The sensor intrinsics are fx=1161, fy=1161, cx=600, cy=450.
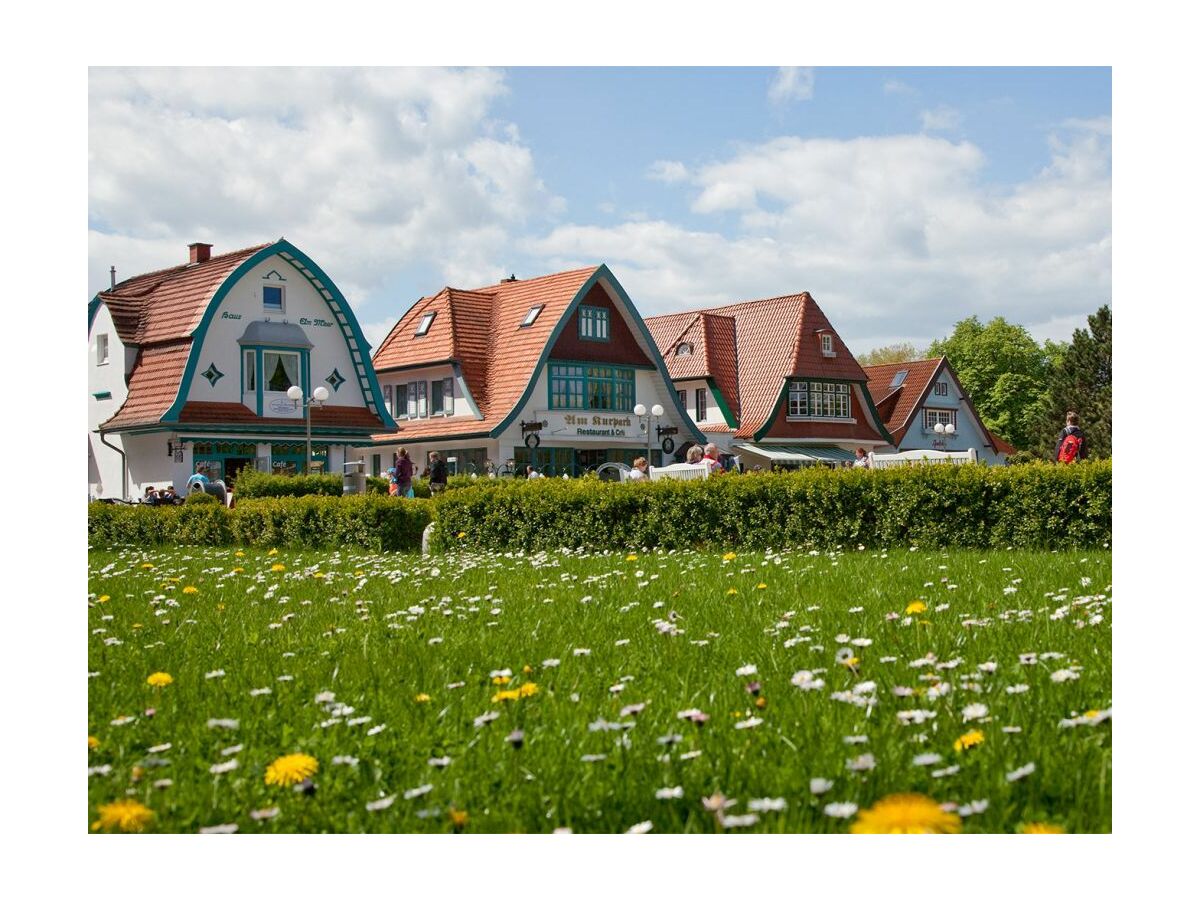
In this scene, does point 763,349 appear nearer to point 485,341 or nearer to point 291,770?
point 485,341

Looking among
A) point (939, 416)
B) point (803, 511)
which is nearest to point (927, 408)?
point (939, 416)

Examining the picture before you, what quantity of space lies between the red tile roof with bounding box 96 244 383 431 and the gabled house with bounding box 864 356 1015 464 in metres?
33.5

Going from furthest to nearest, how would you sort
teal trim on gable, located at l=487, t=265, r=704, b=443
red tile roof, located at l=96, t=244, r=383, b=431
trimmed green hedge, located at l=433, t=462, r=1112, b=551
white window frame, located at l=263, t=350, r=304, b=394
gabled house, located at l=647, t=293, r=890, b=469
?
gabled house, located at l=647, t=293, r=890, b=469
teal trim on gable, located at l=487, t=265, r=704, b=443
white window frame, located at l=263, t=350, r=304, b=394
red tile roof, located at l=96, t=244, r=383, b=431
trimmed green hedge, located at l=433, t=462, r=1112, b=551

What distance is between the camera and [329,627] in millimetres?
7293

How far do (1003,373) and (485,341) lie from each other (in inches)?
2050

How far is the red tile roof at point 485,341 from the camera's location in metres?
42.3

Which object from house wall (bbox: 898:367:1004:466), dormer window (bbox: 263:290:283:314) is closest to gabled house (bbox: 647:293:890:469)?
→ house wall (bbox: 898:367:1004:466)

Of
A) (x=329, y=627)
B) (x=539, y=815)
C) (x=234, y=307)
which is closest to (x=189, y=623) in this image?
(x=329, y=627)

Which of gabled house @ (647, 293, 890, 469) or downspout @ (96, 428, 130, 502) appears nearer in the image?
downspout @ (96, 428, 130, 502)

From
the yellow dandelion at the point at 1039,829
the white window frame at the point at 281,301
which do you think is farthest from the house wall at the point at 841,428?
the yellow dandelion at the point at 1039,829

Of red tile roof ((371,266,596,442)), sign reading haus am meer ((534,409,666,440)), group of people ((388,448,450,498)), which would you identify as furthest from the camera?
sign reading haus am meer ((534,409,666,440))

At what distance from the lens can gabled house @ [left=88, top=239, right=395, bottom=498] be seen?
34.0 m

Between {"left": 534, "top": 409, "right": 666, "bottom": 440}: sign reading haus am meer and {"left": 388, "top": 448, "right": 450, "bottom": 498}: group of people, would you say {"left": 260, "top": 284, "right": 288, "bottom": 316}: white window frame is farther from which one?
{"left": 388, "top": 448, "right": 450, "bottom": 498}: group of people

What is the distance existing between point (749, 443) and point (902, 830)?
4707 centimetres
